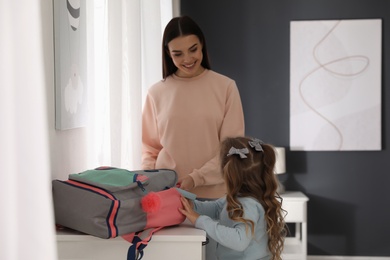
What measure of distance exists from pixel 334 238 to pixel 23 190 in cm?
421

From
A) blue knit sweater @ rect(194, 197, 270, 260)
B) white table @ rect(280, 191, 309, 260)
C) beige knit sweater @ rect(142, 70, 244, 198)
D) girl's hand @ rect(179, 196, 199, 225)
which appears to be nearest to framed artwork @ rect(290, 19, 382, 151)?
white table @ rect(280, 191, 309, 260)

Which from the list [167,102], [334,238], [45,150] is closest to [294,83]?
[334,238]

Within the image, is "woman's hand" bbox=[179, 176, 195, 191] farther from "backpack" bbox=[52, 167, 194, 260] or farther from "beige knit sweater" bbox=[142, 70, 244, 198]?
"backpack" bbox=[52, 167, 194, 260]

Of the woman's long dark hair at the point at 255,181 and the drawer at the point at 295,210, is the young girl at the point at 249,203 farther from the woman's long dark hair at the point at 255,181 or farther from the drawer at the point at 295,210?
the drawer at the point at 295,210

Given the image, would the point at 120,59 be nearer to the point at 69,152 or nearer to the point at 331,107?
the point at 69,152

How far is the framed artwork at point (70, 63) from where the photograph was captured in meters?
2.00

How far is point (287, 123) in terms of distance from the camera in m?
4.94

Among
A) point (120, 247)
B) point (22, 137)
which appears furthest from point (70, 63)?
point (22, 137)

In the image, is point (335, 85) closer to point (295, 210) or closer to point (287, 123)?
point (287, 123)

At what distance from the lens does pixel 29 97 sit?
1.04 metres

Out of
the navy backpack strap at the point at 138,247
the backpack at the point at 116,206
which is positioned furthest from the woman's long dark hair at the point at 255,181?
the navy backpack strap at the point at 138,247

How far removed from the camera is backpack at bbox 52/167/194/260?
1.61m

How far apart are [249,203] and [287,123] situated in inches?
117

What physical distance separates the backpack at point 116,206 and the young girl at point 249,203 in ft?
0.66
